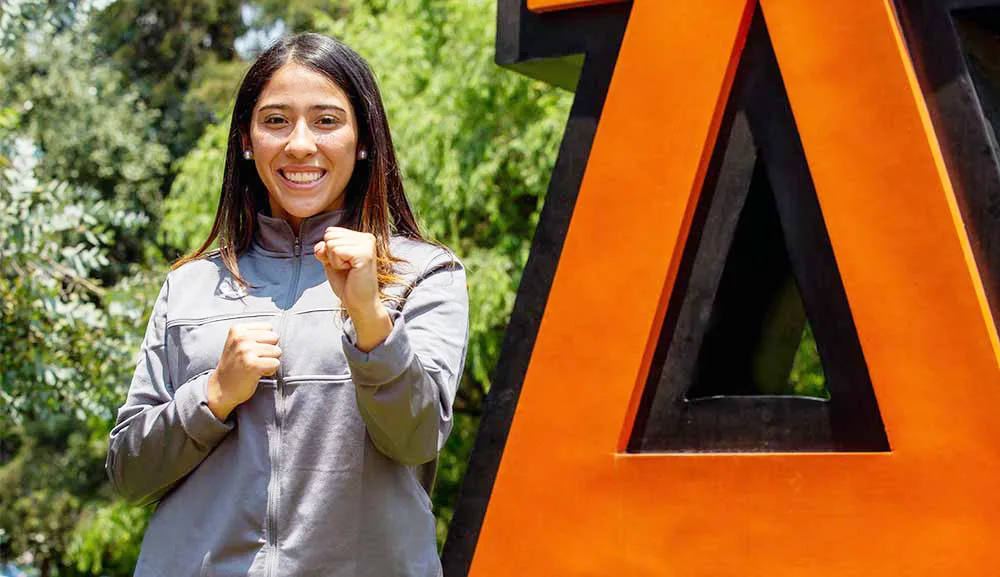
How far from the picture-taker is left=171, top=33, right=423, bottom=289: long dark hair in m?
2.01

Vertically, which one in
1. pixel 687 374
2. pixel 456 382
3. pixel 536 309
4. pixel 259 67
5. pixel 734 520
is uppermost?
pixel 259 67

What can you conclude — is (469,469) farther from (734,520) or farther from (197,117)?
(197,117)

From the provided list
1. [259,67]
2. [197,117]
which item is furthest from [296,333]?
[197,117]

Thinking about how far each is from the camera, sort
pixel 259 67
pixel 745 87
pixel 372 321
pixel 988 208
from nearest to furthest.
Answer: pixel 372 321 < pixel 259 67 < pixel 988 208 < pixel 745 87

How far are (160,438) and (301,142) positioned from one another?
1.43 ft

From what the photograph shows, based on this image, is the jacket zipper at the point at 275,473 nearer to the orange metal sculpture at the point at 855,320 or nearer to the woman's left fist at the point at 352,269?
the woman's left fist at the point at 352,269

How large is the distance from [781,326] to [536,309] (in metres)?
1.08

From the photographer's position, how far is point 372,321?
5.65ft

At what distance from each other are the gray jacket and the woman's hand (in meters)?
0.03

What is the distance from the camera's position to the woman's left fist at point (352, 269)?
1.72 m

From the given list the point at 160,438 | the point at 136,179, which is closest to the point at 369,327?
the point at 160,438

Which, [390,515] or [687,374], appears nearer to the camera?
[390,515]

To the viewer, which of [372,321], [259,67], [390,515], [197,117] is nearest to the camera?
[372,321]

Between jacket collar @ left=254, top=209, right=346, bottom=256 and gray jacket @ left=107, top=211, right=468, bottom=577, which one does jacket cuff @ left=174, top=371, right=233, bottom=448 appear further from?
jacket collar @ left=254, top=209, right=346, bottom=256
